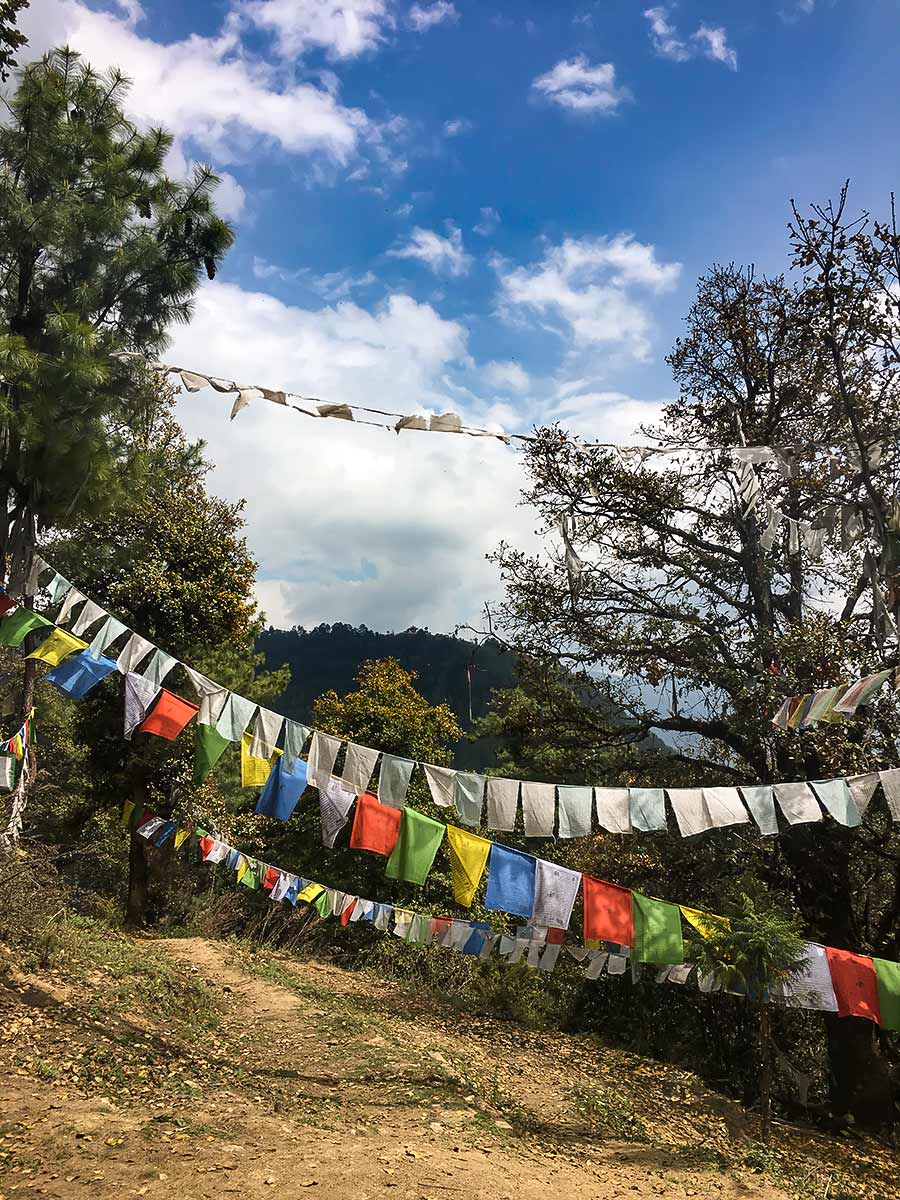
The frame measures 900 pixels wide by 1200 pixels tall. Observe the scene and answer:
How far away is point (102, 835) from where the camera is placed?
61.7 feet

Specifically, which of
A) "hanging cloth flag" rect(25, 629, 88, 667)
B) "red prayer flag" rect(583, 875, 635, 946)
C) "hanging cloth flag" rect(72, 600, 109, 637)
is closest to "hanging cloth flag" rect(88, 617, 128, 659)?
"hanging cloth flag" rect(72, 600, 109, 637)

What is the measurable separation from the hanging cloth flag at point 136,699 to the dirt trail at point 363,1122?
325 centimetres

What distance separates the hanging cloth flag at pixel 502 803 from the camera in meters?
7.43

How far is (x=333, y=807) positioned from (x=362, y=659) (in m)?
50.2

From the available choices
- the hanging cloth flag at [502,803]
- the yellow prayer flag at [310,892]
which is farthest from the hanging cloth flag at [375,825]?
the yellow prayer flag at [310,892]

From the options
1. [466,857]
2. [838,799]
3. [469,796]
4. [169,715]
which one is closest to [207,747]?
[169,715]

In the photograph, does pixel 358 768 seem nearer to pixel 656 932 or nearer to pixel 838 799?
pixel 656 932

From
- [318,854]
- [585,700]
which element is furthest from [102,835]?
[585,700]

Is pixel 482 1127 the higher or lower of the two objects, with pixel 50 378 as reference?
lower

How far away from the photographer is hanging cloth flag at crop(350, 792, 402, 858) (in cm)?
731

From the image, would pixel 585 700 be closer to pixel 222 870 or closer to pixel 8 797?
pixel 8 797

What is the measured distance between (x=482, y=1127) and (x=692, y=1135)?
2997 millimetres

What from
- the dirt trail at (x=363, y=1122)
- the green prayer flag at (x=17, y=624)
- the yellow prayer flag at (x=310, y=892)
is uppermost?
the green prayer flag at (x=17, y=624)

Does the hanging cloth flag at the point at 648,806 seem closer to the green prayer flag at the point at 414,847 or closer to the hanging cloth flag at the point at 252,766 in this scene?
the green prayer flag at the point at 414,847
